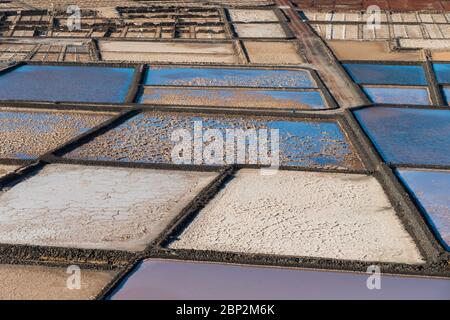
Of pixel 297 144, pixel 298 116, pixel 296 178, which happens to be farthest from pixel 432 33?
pixel 296 178

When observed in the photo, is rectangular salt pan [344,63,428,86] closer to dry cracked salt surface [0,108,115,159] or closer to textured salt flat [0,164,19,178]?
dry cracked salt surface [0,108,115,159]

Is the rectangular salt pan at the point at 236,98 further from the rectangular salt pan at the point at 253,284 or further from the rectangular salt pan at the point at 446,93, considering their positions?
the rectangular salt pan at the point at 253,284

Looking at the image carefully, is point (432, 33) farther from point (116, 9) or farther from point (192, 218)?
point (192, 218)

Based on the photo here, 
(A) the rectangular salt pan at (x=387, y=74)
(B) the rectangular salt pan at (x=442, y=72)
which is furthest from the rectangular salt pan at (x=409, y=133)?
(B) the rectangular salt pan at (x=442, y=72)

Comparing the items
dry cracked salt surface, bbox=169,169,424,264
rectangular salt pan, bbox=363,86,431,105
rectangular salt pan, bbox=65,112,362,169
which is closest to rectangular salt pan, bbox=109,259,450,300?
dry cracked salt surface, bbox=169,169,424,264

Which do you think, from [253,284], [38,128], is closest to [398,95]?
[38,128]

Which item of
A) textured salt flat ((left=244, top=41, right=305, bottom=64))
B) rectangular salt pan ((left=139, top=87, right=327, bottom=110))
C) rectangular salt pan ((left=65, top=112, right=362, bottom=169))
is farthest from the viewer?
textured salt flat ((left=244, top=41, right=305, bottom=64))

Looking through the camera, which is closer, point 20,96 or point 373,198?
point 373,198
